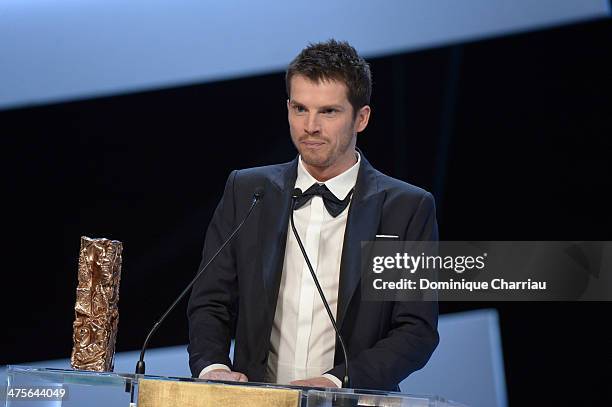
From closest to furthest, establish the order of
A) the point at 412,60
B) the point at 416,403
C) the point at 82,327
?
the point at 416,403 < the point at 82,327 < the point at 412,60

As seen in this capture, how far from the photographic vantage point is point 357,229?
287cm

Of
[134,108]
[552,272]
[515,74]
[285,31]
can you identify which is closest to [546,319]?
[552,272]

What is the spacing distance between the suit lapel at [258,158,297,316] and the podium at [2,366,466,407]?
2.42ft

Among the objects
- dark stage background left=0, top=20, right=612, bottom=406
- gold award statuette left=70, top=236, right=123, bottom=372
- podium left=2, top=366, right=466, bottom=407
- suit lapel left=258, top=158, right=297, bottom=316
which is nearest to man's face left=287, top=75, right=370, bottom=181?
suit lapel left=258, top=158, right=297, bottom=316

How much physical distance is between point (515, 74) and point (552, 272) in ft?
3.03

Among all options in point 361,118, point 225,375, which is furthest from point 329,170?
point 225,375

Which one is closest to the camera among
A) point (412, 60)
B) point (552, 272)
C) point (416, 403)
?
point (416, 403)

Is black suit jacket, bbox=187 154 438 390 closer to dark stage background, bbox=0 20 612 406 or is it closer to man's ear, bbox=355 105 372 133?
man's ear, bbox=355 105 372 133

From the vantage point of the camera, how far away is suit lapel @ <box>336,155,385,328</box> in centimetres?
279

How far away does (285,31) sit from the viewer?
445 centimetres

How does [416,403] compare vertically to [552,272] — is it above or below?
below

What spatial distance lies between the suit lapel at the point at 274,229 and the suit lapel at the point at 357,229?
195 mm

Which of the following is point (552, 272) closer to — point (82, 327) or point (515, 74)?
point (515, 74)

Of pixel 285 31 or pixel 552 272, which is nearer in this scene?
pixel 552 272
